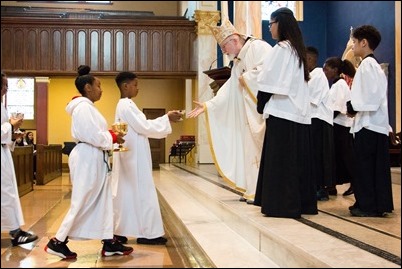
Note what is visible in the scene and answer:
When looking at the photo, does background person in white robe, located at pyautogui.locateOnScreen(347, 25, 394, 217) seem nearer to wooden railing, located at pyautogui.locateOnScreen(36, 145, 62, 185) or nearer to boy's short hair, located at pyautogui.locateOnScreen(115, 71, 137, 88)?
boy's short hair, located at pyautogui.locateOnScreen(115, 71, 137, 88)

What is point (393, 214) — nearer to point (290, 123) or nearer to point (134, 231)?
point (290, 123)

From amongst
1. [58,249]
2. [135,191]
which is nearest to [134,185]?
[135,191]

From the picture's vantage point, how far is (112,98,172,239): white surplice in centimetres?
397

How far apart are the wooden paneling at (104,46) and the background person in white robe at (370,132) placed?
9.62 m

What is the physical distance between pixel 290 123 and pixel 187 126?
12.6 metres

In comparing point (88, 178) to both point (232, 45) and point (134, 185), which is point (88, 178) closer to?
point (134, 185)

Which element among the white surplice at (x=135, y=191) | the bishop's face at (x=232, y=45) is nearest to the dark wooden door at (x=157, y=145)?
the bishop's face at (x=232, y=45)

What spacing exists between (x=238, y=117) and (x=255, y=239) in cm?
160

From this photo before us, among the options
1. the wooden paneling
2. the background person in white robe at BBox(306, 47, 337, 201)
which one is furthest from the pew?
the background person in white robe at BBox(306, 47, 337, 201)

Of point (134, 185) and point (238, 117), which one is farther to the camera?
point (238, 117)

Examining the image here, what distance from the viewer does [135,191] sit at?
3992 millimetres

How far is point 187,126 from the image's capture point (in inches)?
639

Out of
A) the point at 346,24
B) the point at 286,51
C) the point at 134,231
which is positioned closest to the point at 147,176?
the point at 134,231

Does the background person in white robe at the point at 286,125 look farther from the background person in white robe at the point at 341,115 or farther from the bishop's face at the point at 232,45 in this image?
the background person in white robe at the point at 341,115
